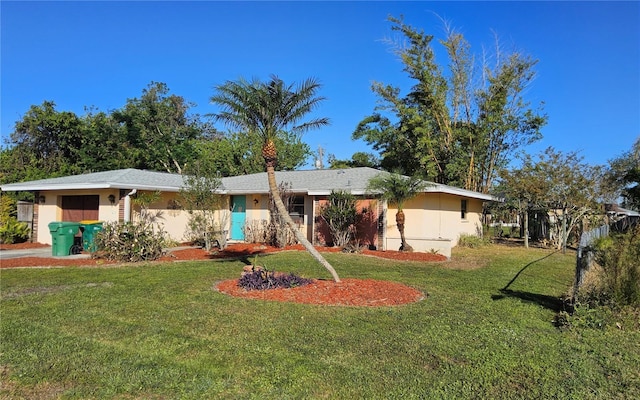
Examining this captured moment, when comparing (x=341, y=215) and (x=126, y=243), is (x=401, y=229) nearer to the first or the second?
(x=341, y=215)

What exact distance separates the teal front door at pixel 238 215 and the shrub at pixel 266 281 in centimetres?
1093

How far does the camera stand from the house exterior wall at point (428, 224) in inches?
585

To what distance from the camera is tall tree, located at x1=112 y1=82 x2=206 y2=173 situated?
30.6m

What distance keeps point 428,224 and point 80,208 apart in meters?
13.9

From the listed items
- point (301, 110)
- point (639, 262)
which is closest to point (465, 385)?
point (639, 262)

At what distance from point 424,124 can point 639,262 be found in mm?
18654

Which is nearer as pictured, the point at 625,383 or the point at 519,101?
the point at 625,383

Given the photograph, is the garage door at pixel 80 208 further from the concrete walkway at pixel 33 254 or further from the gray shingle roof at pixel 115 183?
the concrete walkway at pixel 33 254

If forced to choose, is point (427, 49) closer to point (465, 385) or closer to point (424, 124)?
point (424, 124)

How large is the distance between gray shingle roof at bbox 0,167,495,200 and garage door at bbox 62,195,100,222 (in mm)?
729

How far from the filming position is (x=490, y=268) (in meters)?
11.7

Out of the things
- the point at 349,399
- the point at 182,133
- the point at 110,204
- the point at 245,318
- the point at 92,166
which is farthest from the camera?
the point at 182,133

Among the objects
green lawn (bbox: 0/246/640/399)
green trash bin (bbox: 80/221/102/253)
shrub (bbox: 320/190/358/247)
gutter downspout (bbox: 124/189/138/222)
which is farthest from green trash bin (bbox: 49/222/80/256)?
shrub (bbox: 320/190/358/247)

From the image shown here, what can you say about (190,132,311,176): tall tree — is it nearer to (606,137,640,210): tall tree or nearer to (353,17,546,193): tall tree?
(353,17,546,193): tall tree
